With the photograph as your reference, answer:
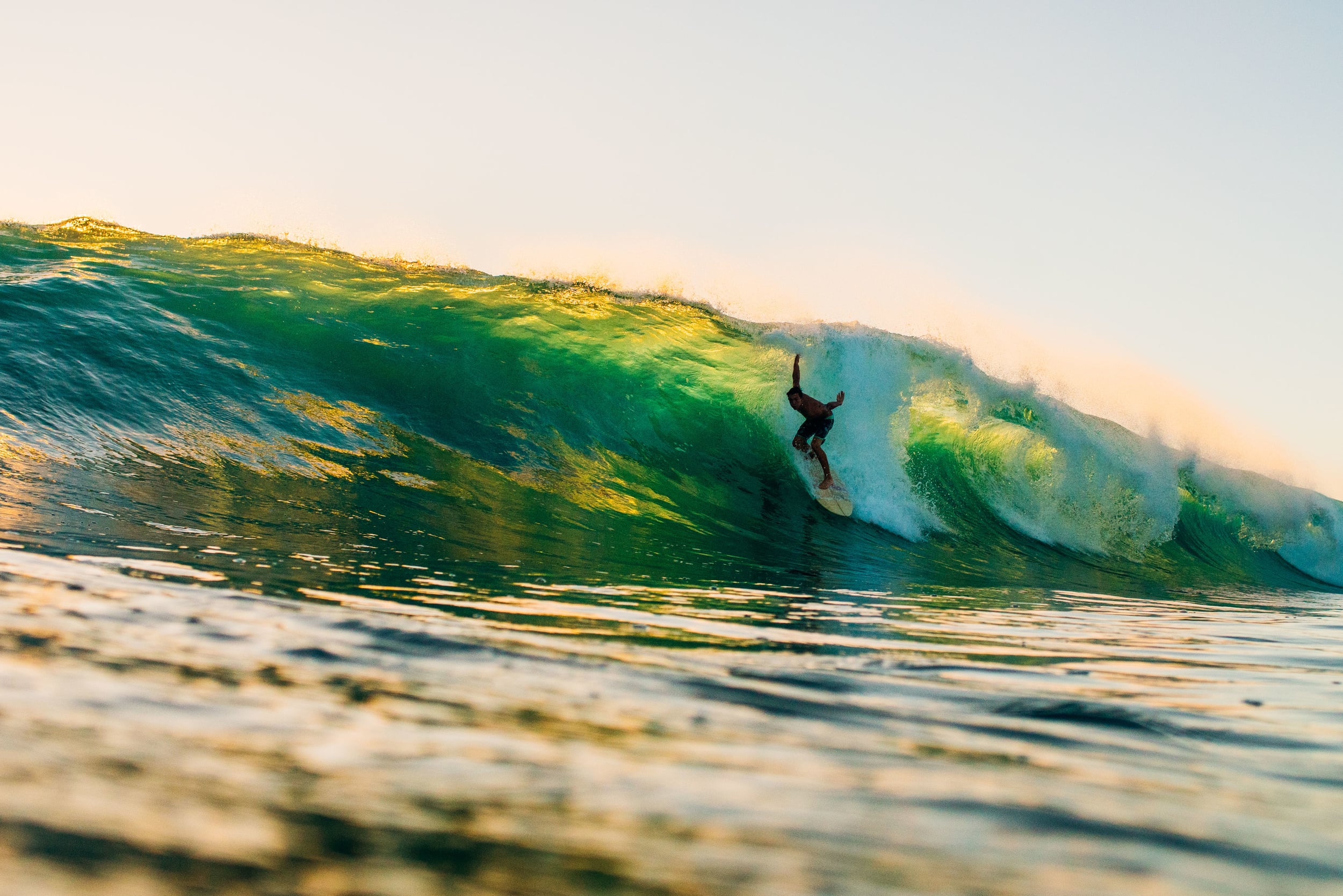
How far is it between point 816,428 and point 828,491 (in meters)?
0.81

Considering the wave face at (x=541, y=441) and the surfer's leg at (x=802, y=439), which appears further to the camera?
the surfer's leg at (x=802, y=439)

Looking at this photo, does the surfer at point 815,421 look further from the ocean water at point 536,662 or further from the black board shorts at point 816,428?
the ocean water at point 536,662

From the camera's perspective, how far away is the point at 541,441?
9.54m

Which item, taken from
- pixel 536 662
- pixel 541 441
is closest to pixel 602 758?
pixel 536 662

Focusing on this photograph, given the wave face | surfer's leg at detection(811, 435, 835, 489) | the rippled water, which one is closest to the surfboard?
surfer's leg at detection(811, 435, 835, 489)

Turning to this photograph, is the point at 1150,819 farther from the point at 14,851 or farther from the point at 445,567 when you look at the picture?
the point at 445,567

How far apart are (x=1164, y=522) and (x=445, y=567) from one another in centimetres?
1163

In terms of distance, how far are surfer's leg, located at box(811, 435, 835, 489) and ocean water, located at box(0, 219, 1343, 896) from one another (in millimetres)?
288

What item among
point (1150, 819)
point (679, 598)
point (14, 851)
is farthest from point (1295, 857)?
point (679, 598)

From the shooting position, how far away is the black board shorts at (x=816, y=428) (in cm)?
1070

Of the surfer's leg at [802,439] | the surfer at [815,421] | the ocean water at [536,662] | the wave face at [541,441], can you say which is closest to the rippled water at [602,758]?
the ocean water at [536,662]

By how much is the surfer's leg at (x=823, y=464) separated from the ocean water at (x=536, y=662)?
29 cm

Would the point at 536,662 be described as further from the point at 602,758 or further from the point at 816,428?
the point at 816,428

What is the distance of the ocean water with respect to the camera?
1.22 meters
